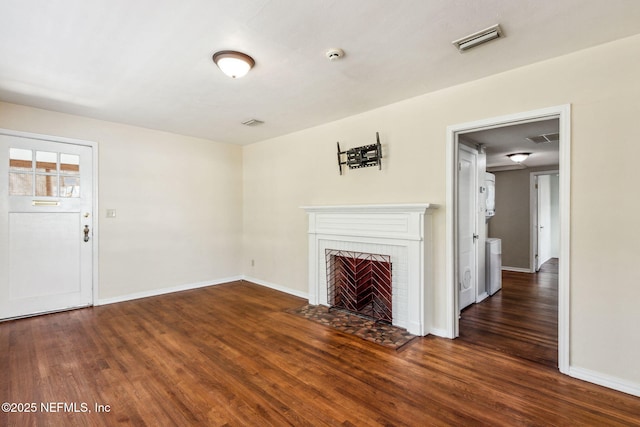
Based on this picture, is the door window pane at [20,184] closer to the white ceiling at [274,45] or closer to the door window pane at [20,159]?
the door window pane at [20,159]

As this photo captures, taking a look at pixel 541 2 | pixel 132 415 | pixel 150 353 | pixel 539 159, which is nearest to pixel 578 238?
pixel 541 2

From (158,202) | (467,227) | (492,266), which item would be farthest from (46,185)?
(492,266)

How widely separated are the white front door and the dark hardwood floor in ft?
15.7

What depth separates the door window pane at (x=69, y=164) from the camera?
398cm

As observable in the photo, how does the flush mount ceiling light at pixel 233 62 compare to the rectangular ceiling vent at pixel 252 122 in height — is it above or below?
below

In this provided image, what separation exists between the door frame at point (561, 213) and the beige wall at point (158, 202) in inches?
152

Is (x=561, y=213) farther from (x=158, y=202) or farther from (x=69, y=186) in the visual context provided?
(x=69, y=186)

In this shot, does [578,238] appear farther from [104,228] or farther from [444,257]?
[104,228]

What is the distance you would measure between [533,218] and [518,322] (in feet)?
13.2

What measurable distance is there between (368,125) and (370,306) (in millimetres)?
2240

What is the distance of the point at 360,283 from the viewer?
12.8ft

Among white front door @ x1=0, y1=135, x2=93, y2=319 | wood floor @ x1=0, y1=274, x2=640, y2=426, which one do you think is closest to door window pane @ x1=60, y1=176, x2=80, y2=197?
white front door @ x1=0, y1=135, x2=93, y2=319

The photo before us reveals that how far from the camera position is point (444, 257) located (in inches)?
124

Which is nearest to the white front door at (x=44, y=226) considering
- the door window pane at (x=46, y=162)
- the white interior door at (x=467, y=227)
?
the door window pane at (x=46, y=162)
